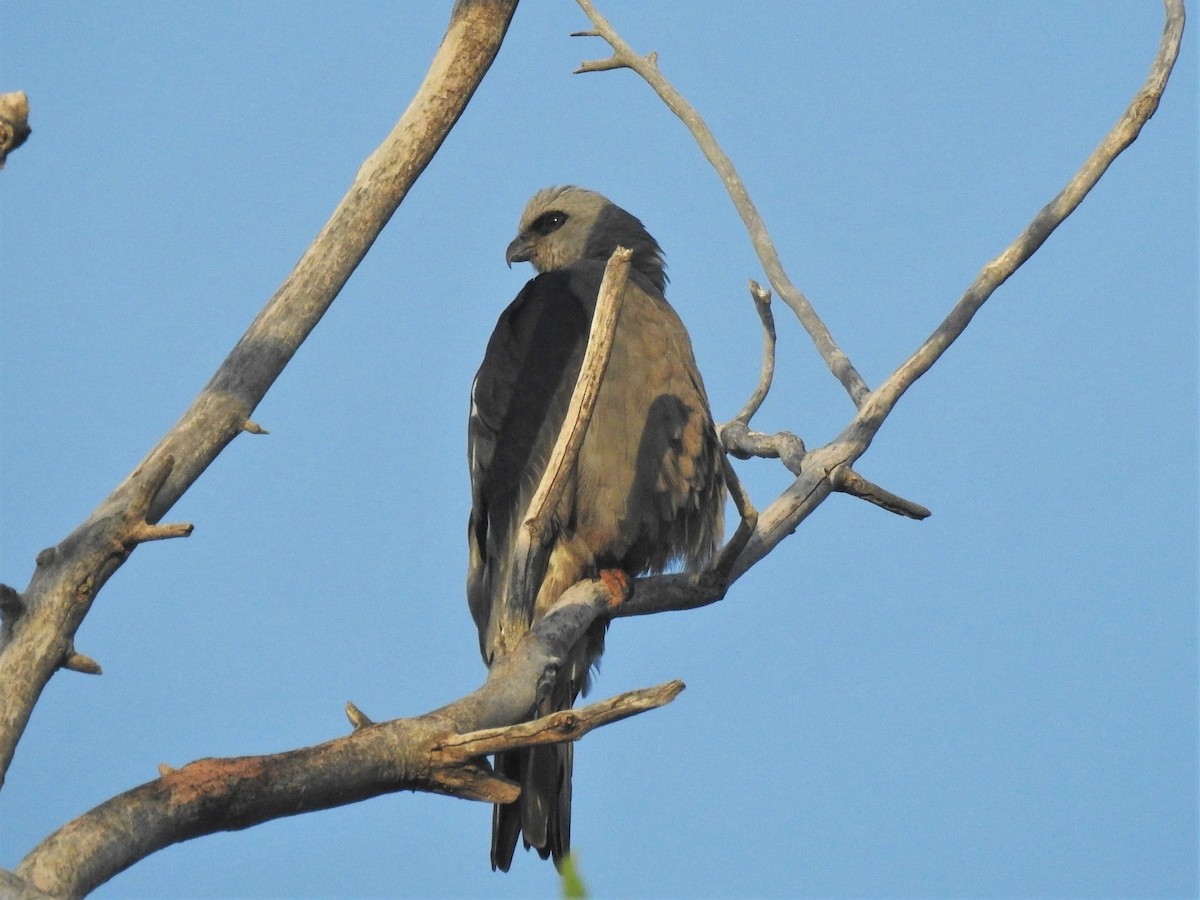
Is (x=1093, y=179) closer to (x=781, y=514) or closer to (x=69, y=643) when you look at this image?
(x=781, y=514)

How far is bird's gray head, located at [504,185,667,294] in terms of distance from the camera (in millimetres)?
6836

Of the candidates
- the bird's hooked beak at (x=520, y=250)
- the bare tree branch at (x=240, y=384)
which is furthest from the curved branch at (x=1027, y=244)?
the bird's hooked beak at (x=520, y=250)

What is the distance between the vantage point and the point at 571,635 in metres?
4.27

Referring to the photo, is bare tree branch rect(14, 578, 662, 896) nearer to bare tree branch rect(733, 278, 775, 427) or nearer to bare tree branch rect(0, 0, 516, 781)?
bare tree branch rect(0, 0, 516, 781)

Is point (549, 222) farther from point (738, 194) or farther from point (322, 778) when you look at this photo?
point (322, 778)

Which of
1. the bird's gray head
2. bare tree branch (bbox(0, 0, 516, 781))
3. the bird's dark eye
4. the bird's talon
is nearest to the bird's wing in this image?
the bird's talon

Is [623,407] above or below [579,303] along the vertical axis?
below

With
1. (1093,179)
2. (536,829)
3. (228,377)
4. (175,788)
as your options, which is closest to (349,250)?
(228,377)

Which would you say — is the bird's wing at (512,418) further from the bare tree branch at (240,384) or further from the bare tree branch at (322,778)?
the bare tree branch at (322,778)

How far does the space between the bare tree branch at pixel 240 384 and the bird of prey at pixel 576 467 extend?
133 cm

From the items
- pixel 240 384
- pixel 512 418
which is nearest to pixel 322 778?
pixel 240 384

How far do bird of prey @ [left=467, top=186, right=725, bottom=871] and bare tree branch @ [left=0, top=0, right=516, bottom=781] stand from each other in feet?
4.36

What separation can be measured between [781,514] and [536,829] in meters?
1.55

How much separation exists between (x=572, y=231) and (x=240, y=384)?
3613 mm
